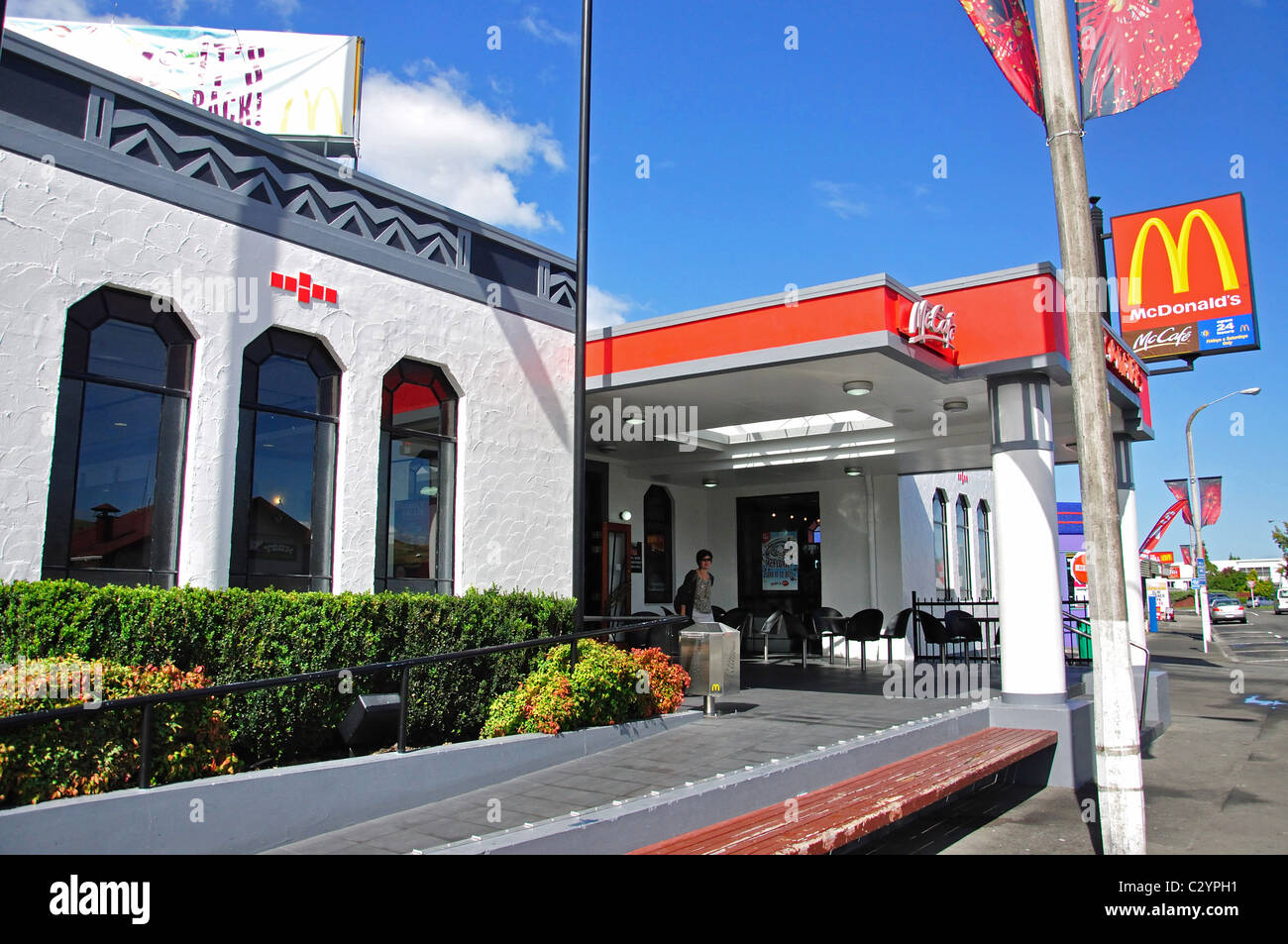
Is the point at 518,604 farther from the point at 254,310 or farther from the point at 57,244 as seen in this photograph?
the point at 57,244

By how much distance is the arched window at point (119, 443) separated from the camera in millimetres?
6074

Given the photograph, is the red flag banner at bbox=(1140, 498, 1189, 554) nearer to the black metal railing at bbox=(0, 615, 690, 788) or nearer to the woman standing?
the woman standing

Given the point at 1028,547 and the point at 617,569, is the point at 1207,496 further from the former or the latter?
the point at 1028,547

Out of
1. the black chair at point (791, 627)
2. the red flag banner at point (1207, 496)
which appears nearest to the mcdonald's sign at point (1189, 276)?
the black chair at point (791, 627)

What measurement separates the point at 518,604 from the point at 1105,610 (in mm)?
4867

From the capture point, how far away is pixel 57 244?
6027mm

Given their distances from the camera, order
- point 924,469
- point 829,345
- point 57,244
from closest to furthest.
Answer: point 57,244, point 829,345, point 924,469

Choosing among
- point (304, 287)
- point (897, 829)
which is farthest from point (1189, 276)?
point (304, 287)

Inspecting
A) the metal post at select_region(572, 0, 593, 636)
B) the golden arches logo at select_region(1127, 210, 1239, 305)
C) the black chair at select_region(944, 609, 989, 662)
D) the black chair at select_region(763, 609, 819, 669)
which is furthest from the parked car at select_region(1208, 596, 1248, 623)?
the metal post at select_region(572, 0, 593, 636)

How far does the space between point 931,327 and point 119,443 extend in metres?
6.80

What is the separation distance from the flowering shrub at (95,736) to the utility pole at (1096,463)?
5.30 m
